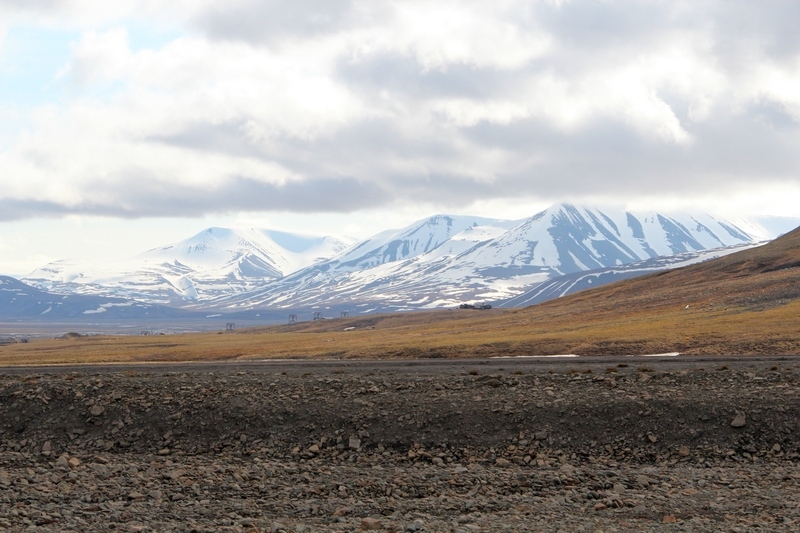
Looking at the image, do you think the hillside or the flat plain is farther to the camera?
the hillside

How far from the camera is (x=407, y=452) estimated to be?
79.9 feet

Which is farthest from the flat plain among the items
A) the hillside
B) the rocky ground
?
the hillside

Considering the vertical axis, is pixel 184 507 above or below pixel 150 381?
below

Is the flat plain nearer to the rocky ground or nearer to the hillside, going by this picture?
the rocky ground

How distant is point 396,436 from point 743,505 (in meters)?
10.1

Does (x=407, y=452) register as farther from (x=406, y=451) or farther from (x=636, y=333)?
(x=636, y=333)

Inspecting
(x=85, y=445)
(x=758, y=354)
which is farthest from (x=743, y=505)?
Result: (x=758, y=354)

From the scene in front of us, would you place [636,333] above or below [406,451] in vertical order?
above

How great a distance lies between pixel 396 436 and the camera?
82.5 feet

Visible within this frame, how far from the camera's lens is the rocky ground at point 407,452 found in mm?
18656

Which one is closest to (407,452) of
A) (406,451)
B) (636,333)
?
(406,451)

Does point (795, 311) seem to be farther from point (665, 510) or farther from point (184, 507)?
point (184, 507)

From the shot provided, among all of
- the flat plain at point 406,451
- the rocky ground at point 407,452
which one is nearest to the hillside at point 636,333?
the flat plain at point 406,451

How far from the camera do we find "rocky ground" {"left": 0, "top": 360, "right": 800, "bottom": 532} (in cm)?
1866
